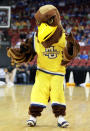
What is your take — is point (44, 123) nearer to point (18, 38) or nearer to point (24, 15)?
point (18, 38)

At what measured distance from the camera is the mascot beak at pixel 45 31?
427cm

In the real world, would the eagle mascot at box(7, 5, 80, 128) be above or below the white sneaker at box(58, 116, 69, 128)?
above

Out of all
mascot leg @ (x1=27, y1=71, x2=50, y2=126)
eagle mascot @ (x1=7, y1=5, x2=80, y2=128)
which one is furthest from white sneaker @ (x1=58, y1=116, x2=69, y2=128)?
mascot leg @ (x1=27, y1=71, x2=50, y2=126)

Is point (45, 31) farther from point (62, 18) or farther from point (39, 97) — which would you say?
point (62, 18)

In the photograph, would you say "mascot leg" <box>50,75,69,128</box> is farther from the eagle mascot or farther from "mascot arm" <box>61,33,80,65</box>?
"mascot arm" <box>61,33,80,65</box>

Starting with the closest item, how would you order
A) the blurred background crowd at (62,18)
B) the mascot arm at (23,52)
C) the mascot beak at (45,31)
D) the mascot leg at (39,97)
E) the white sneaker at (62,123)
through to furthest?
the mascot beak at (45,31) < the white sneaker at (62,123) < the mascot leg at (39,97) < the mascot arm at (23,52) < the blurred background crowd at (62,18)

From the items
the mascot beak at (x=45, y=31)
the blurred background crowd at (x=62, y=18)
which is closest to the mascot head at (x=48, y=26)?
the mascot beak at (x=45, y=31)

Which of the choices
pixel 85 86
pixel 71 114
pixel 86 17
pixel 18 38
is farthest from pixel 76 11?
pixel 71 114

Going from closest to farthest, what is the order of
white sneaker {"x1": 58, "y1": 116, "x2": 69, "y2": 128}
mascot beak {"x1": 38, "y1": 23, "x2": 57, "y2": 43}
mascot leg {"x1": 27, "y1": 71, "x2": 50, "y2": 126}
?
mascot beak {"x1": 38, "y1": 23, "x2": 57, "y2": 43}
white sneaker {"x1": 58, "y1": 116, "x2": 69, "y2": 128}
mascot leg {"x1": 27, "y1": 71, "x2": 50, "y2": 126}

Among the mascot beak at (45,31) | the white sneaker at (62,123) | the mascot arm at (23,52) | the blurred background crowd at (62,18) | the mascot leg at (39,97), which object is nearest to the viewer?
the mascot beak at (45,31)

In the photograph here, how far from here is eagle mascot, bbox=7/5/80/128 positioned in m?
4.41

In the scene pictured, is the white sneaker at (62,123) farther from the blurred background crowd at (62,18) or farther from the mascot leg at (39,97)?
the blurred background crowd at (62,18)

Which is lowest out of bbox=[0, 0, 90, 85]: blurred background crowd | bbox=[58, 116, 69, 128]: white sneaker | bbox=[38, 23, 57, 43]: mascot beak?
bbox=[58, 116, 69, 128]: white sneaker

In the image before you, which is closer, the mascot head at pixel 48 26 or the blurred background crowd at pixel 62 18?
the mascot head at pixel 48 26
